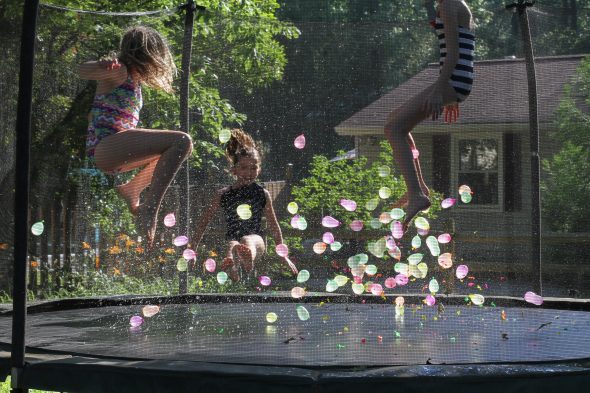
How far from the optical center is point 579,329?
326 centimetres

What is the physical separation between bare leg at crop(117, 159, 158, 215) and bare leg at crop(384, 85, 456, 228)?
0.85 metres

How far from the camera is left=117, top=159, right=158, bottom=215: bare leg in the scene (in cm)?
288

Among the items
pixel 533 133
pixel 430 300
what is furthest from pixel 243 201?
pixel 533 133

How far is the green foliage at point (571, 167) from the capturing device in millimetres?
3613

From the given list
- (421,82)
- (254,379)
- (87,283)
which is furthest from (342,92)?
(87,283)

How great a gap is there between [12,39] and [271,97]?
→ 54.3 inches

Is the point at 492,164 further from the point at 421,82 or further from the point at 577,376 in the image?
the point at 577,376

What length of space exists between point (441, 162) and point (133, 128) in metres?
1.31

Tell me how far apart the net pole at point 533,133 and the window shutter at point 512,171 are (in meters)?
0.08

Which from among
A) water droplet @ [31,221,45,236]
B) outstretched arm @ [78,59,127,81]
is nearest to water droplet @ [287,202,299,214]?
outstretched arm @ [78,59,127,81]

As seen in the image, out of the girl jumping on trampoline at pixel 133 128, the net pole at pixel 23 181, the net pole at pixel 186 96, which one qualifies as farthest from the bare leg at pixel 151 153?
the net pole at pixel 186 96

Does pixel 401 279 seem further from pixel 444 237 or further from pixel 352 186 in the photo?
pixel 352 186

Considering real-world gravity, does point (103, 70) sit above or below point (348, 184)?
above

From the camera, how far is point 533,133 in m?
3.73
